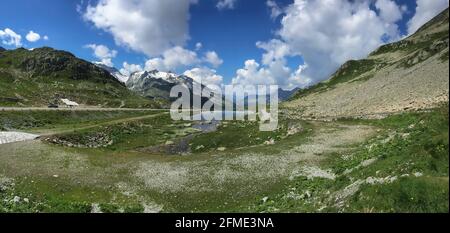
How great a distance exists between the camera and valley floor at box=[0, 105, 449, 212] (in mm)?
22391

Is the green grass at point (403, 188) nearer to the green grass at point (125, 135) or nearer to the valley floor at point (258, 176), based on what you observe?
the valley floor at point (258, 176)

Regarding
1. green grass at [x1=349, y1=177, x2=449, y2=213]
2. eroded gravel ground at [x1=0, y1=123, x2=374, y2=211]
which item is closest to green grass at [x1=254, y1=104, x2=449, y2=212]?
green grass at [x1=349, y1=177, x2=449, y2=213]

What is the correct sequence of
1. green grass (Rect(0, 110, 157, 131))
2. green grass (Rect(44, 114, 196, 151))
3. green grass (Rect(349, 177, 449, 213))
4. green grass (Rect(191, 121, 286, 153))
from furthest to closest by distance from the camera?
1. green grass (Rect(0, 110, 157, 131))
2. green grass (Rect(191, 121, 286, 153))
3. green grass (Rect(44, 114, 196, 151))
4. green grass (Rect(349, 177, 449, 213))

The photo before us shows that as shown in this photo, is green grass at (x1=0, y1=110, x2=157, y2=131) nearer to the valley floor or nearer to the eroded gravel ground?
the valley floor

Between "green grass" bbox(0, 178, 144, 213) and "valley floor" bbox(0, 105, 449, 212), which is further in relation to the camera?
"green grass" bbox(0, 178, 144, 213)

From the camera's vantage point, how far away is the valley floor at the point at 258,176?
882 inches

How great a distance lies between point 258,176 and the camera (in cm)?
4481

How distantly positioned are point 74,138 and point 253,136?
132ft

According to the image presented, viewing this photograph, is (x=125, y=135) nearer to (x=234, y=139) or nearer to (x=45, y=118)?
(x=234, y=139)

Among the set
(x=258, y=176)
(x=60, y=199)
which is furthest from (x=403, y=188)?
(x=60, y=199)

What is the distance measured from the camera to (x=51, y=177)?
44594mm
